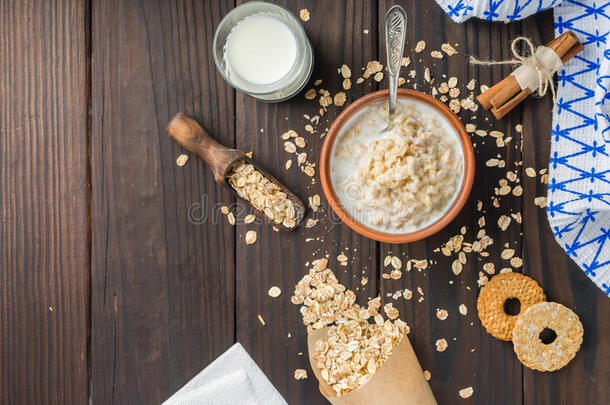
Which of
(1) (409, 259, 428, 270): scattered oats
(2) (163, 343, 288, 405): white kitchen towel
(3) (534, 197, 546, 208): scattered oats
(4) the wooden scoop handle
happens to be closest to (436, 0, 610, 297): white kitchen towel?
(3) (534, 197, 546, 208): scattered oats

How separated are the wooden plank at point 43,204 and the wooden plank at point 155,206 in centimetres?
4

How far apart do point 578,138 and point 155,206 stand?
0.76 m

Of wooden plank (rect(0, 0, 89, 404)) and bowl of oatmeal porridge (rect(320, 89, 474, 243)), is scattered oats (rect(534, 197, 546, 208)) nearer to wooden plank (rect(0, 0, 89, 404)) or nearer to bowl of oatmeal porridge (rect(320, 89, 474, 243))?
bowl of oatmeal porridge (rect(320, 89, 474, 243))

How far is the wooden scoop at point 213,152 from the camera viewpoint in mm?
950

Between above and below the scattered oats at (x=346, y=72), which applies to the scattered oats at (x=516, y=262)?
below

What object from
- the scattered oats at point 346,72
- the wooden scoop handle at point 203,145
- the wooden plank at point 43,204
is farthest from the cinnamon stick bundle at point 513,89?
the wooden plank at point 43,204

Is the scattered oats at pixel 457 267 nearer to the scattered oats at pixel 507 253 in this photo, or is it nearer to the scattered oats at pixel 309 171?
the scattered oats at pixel 507 253

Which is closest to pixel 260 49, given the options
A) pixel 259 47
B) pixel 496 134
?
pixel 259 47

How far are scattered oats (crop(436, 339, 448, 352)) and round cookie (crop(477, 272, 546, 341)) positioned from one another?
8 centimetres

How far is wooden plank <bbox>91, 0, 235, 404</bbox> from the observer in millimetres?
1004

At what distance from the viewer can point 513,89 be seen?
0.91 m

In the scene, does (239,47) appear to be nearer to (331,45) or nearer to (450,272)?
(331,45)

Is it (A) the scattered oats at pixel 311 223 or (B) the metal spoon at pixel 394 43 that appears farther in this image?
(A) the scattered oats at pixel 311 223

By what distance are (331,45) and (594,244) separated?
578 mm
